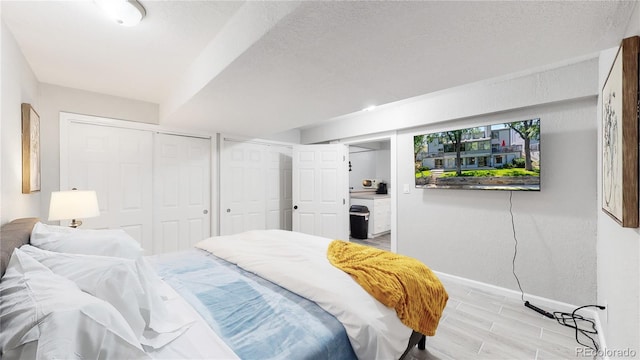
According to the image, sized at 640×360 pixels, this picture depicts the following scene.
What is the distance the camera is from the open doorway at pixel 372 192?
18.7ft

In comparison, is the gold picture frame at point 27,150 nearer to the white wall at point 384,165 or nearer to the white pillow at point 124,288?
the white pillow at point 124,288

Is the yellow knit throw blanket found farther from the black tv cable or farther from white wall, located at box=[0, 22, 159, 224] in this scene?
white wall, located at box=[0, 22, 159, 224]

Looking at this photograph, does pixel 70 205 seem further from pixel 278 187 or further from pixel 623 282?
pixel 623 282

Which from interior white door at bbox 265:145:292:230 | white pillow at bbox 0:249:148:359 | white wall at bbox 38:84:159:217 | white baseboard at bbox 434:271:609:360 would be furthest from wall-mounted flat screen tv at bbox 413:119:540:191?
white wall at bbox 38:84:159:217

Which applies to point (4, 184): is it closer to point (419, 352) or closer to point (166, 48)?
point (166, 48)

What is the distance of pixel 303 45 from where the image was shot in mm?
1454

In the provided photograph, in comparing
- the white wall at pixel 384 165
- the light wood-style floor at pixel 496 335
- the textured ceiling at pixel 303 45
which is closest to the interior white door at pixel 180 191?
the textured ceiling at pixel 303 45

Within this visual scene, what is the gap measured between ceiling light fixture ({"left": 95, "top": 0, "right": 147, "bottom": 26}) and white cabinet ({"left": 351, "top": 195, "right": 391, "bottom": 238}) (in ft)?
16.3

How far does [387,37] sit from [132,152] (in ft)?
11.0

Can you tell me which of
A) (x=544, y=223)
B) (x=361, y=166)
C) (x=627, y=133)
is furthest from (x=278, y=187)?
(x=627, y=133)

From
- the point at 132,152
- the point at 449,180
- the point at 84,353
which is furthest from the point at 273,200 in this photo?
the point at 84,353

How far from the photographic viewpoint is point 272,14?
1299 millimetres

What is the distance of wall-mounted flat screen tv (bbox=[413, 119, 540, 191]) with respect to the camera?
2.62m

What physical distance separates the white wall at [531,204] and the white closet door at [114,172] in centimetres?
356
